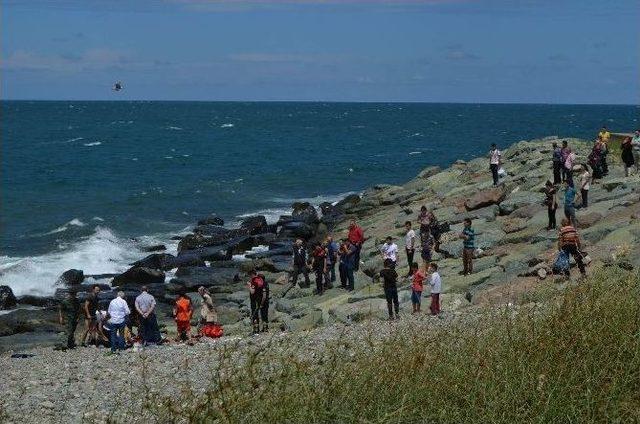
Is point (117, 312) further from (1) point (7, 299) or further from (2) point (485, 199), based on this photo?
→ (2) point (485, 199)

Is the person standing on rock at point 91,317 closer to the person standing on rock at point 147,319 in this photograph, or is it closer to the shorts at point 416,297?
the person standing on rock at point 147,319

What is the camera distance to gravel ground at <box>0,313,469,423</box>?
Answer: 523 inches

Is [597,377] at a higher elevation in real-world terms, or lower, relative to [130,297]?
higher

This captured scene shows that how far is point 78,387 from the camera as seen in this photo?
16.4 metres

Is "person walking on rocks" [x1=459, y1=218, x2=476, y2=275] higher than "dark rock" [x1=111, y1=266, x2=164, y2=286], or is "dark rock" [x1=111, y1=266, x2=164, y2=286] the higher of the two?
"person walking on rocks" [x1=459, y1=218, x2=476, y2=275]

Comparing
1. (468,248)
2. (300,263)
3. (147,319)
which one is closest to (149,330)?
(147,319)

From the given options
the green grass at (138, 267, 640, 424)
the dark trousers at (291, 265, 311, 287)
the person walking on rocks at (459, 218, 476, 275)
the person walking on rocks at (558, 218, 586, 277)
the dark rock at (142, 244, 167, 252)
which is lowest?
the dark rock at (142, 244, 167, 252)

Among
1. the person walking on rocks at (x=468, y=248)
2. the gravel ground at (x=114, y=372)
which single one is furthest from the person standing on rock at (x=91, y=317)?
the person walking on rocks at (x=468, y=248)

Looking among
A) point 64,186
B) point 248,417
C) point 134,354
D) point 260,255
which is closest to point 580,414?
point 248,417

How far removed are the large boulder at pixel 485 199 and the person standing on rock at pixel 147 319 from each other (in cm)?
1572

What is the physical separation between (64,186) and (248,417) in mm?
62244

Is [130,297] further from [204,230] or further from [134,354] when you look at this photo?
[204,230]

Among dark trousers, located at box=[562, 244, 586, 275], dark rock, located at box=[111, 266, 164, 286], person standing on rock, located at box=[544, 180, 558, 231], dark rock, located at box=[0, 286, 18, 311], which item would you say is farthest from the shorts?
dark rock, located at box=[0, 286, 18, 311]

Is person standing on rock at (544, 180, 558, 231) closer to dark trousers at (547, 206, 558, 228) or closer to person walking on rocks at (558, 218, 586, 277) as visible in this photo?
→ dark trousers at (547, 206, 558, 228)
